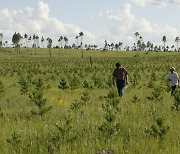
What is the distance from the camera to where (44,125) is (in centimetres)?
1095

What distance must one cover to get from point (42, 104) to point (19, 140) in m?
5.73

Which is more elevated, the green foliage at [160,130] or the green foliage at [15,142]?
the green foliage at [160,130]

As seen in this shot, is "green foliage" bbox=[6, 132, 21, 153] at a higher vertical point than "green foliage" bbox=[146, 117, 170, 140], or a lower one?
lower

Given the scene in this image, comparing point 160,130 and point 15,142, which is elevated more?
point 160,130

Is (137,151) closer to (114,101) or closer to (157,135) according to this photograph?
(157,135)

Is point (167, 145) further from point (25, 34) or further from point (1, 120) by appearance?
point (25, 34)

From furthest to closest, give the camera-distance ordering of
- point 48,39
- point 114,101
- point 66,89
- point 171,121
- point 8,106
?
point 48,39 < point 66,89 < point 8,106 < point 114,101 < point 171,121

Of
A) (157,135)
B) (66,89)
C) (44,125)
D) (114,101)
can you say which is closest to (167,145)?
(157,135)

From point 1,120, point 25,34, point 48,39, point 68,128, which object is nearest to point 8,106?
point 1,120

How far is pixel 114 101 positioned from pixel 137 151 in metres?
6.16

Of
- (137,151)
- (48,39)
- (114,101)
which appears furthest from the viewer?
(48,39)

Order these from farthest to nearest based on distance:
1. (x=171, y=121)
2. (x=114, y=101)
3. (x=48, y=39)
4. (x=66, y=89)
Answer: (x=48, y=39)
(x=66, y=89)
(x=114, y=101)
(x=171, y=121)

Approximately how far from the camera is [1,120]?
12.3 m

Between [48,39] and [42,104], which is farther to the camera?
[48,39]
